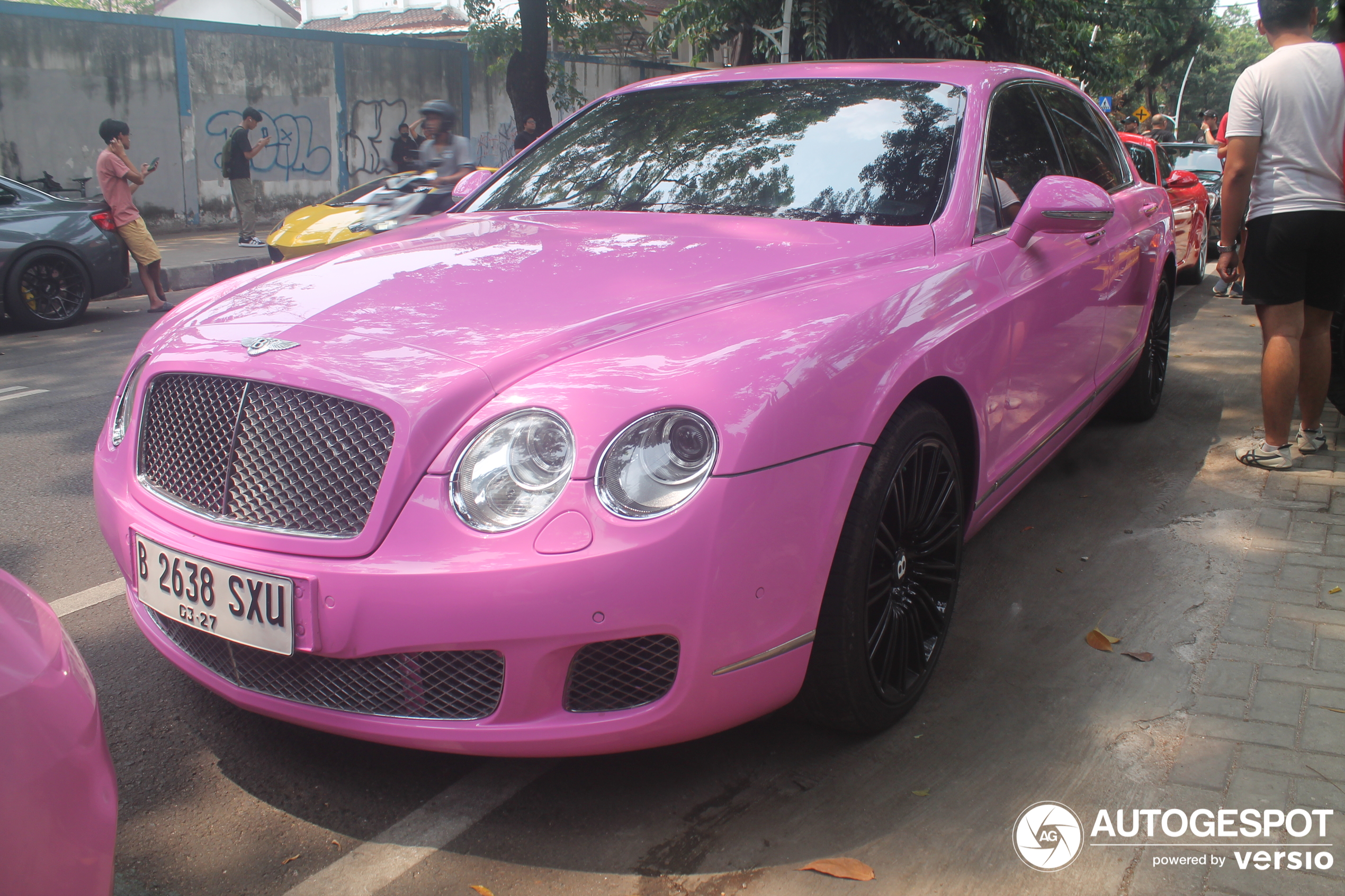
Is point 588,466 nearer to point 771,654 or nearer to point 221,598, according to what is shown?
point 771,654

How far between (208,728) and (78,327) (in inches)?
296

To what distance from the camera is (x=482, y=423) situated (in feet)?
6.50

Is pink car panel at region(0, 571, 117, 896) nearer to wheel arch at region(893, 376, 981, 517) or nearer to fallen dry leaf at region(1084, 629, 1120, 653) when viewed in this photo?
wheel arch at region(893, 376, 981, 517)

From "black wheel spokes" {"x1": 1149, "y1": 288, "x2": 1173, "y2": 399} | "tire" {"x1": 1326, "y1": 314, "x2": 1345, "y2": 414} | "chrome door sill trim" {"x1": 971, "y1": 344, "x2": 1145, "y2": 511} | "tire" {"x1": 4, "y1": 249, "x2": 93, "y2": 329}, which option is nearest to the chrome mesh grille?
"chrome door sill trim" {"x1": 971, "y1": 344, "x2": 1145, "y2": 511}

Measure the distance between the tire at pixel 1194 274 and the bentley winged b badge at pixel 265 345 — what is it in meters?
9.60

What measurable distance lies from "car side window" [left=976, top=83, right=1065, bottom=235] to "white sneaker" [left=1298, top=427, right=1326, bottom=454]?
69.8 inches

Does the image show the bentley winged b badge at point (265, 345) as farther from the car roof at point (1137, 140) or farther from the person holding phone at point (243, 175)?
the person holding phone at point (243, 175)

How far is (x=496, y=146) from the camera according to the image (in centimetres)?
2119

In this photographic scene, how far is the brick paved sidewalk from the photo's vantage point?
2.25 metres

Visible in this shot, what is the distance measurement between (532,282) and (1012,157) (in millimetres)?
1800

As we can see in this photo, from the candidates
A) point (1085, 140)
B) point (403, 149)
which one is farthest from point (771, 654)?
point (403, 149)

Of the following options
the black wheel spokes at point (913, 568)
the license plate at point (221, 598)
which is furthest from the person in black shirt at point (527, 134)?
the license plate at point (221, 598)

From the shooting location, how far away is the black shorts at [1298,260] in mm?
4293

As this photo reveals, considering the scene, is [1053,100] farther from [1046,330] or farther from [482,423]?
[482,423]
